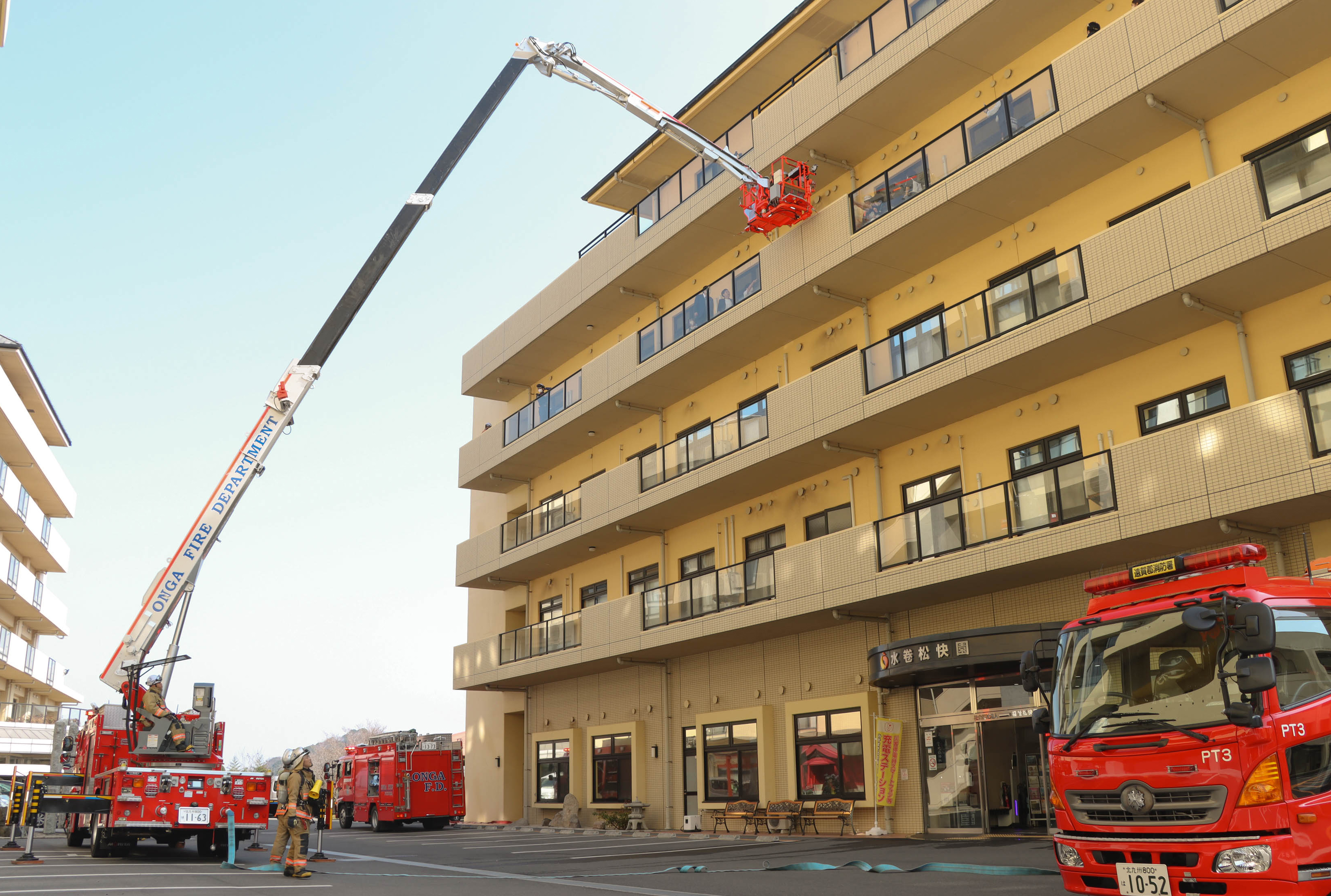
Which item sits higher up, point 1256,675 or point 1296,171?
point 1296,171

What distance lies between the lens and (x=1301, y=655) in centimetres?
830

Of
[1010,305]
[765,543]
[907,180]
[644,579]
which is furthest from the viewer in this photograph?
[644,579]

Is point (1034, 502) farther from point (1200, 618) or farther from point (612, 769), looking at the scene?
point (612, 769)

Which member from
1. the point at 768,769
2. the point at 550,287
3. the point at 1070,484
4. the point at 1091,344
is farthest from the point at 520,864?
the point at 550,287

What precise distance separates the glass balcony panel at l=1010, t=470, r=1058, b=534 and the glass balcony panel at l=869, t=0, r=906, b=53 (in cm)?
948

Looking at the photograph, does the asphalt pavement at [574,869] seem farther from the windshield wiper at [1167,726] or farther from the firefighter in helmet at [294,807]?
the windshield wiper at [1167,726]

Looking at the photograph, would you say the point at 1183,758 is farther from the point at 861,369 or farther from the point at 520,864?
the point at 861,369

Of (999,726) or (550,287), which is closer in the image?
(999,726)

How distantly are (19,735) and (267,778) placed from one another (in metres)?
32.6

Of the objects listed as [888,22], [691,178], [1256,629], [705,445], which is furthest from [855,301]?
[1256,629]

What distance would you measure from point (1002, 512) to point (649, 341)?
12111mm

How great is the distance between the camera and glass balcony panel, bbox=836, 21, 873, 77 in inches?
850

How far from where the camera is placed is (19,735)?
140 ft

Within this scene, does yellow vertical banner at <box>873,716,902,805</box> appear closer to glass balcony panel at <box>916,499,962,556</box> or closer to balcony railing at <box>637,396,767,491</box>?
glass balcony panel at <box>916,499,962,556</box>
